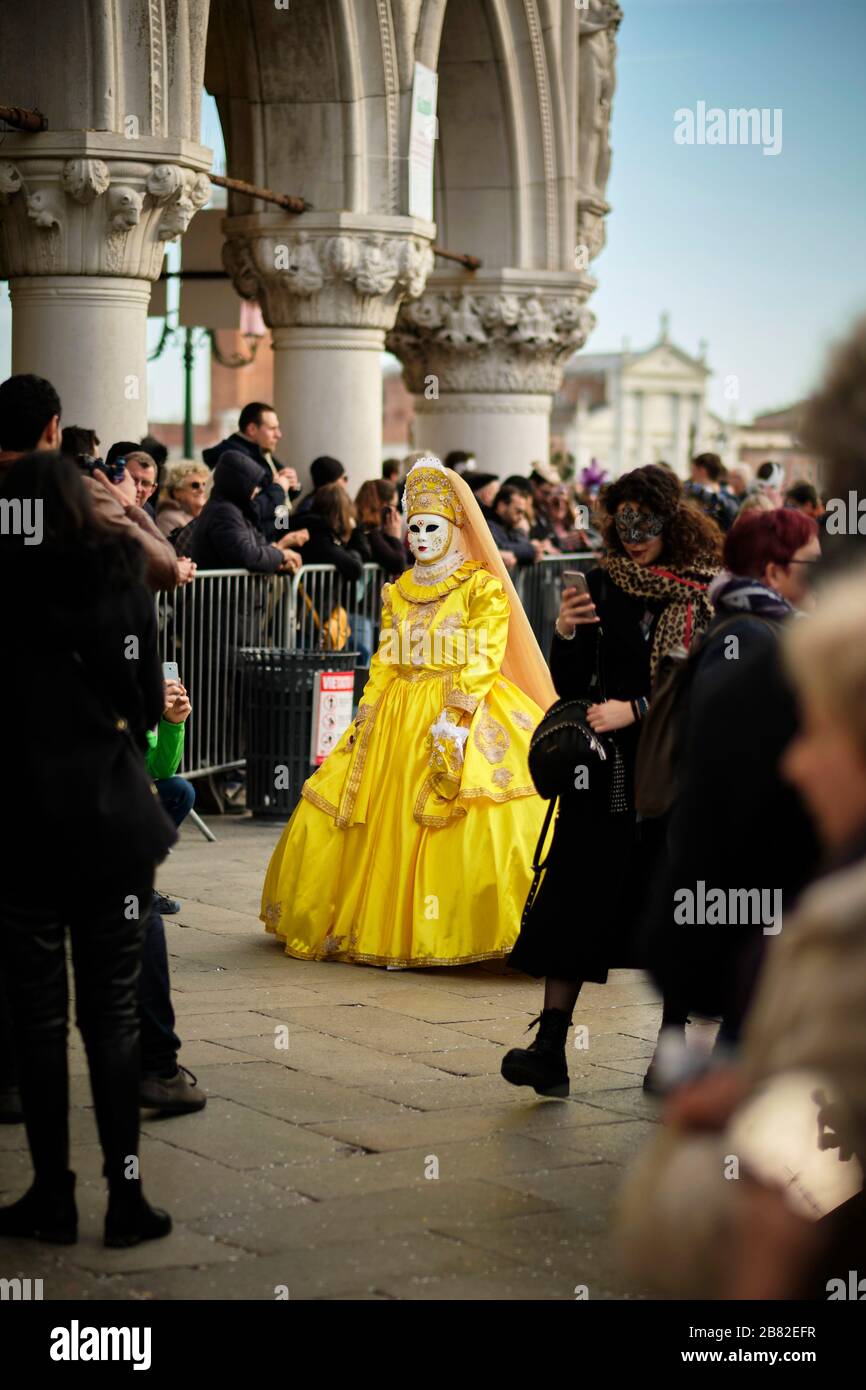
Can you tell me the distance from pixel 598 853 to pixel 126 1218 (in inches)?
75.8

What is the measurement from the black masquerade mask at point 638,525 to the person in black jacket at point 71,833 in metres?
1.82

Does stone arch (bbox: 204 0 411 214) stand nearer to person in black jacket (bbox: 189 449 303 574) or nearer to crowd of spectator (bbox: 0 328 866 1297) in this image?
person in black jacket (bbox: 189 449 303 574)

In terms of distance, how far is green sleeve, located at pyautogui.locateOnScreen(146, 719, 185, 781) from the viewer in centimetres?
620

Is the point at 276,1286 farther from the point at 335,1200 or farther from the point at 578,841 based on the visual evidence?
the point at 578,841

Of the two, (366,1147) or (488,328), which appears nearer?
(366,1147)

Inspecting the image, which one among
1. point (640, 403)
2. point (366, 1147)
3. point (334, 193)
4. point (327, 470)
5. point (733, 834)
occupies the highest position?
point (640, 403)

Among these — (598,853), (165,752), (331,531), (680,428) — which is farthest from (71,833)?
(680,428)

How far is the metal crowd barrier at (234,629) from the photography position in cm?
1013

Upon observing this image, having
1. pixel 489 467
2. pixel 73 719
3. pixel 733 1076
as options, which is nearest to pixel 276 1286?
pixel 73 719

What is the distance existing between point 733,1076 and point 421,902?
504 cm

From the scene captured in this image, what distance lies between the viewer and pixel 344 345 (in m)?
12.8

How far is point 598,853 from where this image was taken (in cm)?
568

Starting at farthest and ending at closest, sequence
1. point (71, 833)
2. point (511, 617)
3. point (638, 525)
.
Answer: point (511, 617) < point (638, 525) < point (71, 833)

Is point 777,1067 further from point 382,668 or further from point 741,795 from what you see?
point 382,668
